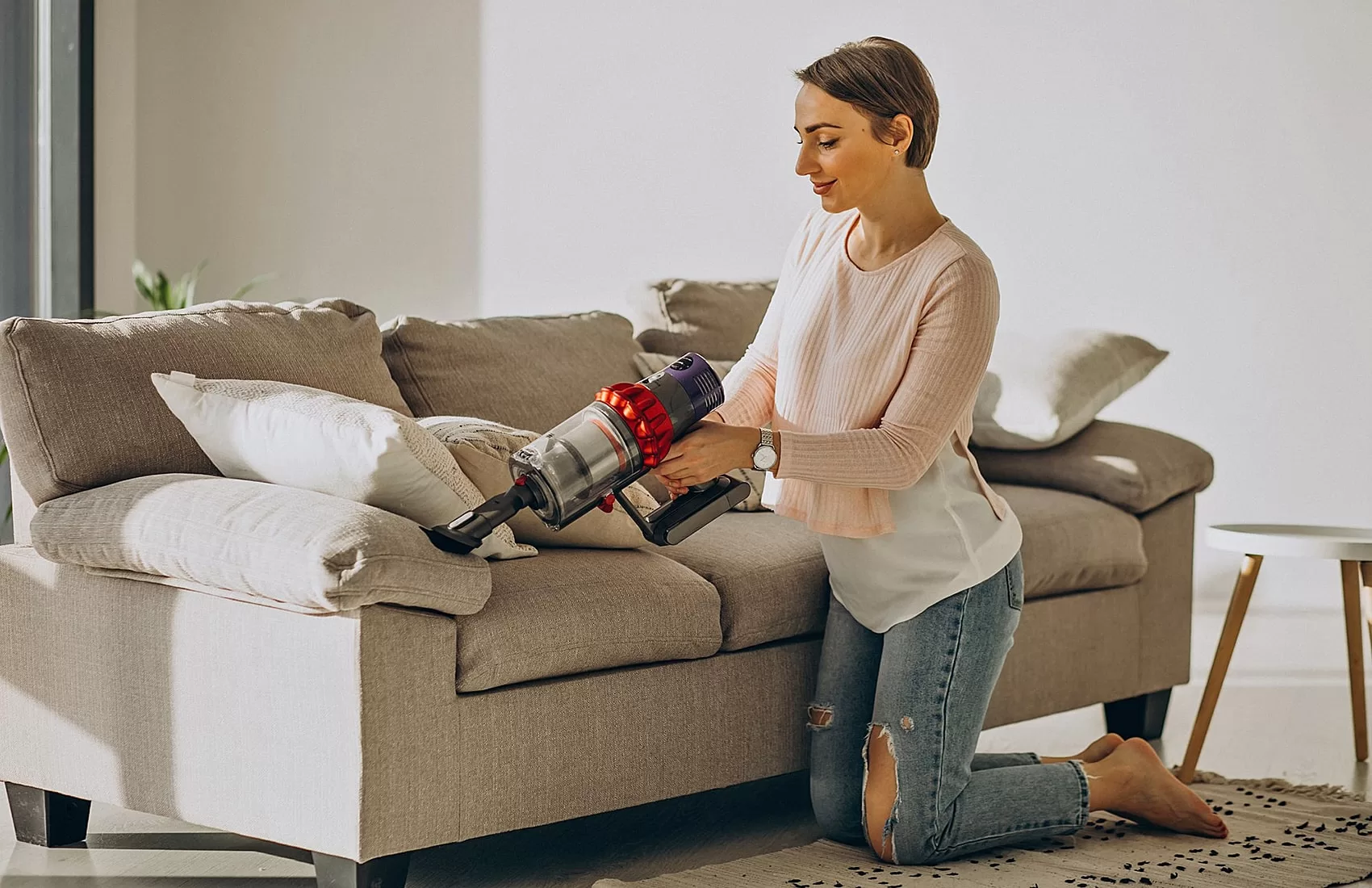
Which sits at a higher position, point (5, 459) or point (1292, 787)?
point (5, 459)

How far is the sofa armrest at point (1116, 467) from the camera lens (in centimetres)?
313

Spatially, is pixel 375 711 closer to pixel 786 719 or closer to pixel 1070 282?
pixel 786 719

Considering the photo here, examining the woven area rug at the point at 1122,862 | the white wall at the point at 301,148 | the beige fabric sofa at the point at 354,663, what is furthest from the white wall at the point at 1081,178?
the beige fabric sofa at the point at 354,663

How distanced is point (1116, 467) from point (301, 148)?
10.6 feet

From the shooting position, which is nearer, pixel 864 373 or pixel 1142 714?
pixel 864 373

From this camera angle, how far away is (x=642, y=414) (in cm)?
179

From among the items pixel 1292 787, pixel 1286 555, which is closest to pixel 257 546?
pixel 1286 555

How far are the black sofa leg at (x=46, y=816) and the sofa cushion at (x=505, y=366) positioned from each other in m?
0.83

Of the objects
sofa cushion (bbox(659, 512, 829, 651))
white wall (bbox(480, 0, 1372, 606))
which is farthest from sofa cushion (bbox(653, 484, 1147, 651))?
white wall (bbox(480, 0, 1372, 606))

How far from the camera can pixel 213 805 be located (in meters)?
2.05

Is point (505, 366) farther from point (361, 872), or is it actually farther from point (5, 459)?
point (5, 459)

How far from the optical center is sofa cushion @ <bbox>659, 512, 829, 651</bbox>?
93.0 inches

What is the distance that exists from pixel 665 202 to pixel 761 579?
2895mm

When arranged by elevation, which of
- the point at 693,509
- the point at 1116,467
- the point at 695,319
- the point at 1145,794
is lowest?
the point at 1145,794
